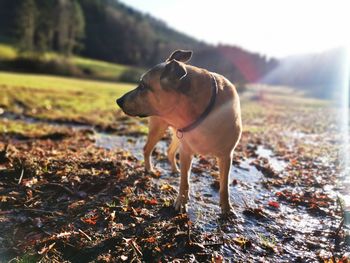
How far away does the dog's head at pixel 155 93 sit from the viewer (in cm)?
472

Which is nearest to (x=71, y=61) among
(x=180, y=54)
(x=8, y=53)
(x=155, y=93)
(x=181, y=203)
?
(x=8, y=53)

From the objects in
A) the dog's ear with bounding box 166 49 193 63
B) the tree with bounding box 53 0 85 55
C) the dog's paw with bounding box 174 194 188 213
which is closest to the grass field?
the tree with bounding box 53 0 85 55

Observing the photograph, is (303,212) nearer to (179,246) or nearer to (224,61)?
(179,246)

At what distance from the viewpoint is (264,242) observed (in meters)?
4.45

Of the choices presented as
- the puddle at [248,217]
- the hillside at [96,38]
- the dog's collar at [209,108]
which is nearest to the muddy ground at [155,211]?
the puddle at [248,217]

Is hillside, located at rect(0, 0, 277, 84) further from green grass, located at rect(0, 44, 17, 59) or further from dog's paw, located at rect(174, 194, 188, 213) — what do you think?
dog's paw, located at rect(174, 194, 188, 213)

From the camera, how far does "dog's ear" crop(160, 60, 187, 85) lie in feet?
14.6

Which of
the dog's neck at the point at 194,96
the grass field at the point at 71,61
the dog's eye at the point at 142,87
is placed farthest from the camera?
the grass field at the point at 71,61

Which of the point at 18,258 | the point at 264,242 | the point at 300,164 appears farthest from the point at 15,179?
the point at 300,164

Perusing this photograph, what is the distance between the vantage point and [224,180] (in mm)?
5270

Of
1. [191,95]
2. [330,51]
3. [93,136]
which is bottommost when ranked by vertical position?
[93,136]

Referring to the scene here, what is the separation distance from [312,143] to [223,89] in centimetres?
934

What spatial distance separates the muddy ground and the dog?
0.63 m

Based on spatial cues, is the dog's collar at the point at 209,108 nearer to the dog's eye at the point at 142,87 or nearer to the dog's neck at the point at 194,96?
the dog's neck at the point at 194,96
